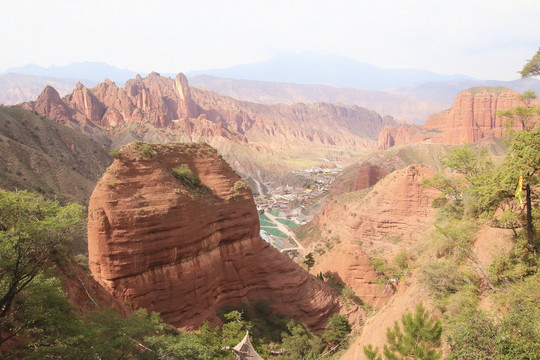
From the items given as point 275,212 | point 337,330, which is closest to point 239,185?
point 337,330

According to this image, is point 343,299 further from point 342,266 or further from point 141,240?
point 141,240

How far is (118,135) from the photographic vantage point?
141125mm

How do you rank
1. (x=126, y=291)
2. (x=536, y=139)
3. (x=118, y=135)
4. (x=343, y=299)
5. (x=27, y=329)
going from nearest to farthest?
(x=27, y=329), (x=536, y=139), (x=126, y=291), (x=343, y=299), (x=118, y=135)

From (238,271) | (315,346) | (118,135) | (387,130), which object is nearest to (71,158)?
(118,135)

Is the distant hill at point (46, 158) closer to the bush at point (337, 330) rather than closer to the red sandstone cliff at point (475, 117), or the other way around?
the bush at point (337, 330)

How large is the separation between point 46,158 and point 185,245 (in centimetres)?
5870

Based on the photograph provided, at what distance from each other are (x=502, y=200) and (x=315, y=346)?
17023 mm

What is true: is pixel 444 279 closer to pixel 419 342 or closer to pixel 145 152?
pixel 419 342

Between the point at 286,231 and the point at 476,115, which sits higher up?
the point at 476,115

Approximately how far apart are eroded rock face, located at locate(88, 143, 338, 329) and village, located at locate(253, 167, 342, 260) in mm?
30596

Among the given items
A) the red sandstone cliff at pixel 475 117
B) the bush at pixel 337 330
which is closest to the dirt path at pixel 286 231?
the bush at pixel 337 330

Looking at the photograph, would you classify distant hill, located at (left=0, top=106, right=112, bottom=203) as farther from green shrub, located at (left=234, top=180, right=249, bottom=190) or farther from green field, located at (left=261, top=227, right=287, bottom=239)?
green field, located at (left=261, top=227, right=287, bottom=239)

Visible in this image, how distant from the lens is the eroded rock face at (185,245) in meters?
19.2

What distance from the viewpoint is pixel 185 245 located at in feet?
71.8
